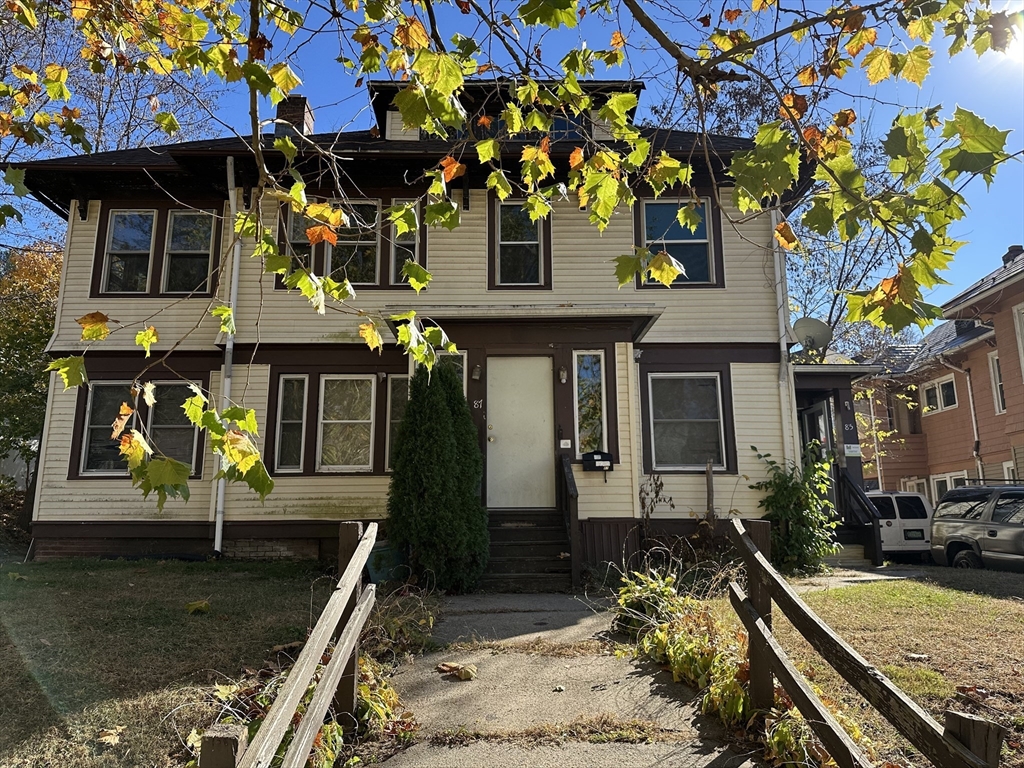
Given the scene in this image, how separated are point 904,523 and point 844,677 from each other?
1302 centimetres

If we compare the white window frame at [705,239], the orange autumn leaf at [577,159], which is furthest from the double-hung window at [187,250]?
the orange autumn leaf at [577,159]

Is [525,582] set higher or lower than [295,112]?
lower

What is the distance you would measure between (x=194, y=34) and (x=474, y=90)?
8602mm

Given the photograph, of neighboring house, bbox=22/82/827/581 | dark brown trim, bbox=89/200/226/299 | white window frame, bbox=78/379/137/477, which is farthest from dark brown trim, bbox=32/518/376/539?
dark brown trim, bbox=89/200/226/299

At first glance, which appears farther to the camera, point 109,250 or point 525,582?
point 109,250

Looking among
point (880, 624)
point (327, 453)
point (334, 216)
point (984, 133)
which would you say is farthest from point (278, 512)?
point (984, 133)

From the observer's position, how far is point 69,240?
12211mm

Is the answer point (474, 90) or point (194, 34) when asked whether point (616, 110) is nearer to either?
point (194, 34)

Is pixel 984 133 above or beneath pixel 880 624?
above

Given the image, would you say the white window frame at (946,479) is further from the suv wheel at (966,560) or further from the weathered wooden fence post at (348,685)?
the weathered wooden fence post at (348,685)

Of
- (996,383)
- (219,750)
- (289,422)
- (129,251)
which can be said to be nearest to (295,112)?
(129,251)

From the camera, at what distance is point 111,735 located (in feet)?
12.6

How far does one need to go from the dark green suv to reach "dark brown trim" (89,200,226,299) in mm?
13264

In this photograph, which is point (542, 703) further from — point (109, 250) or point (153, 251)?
point (109, 250)
